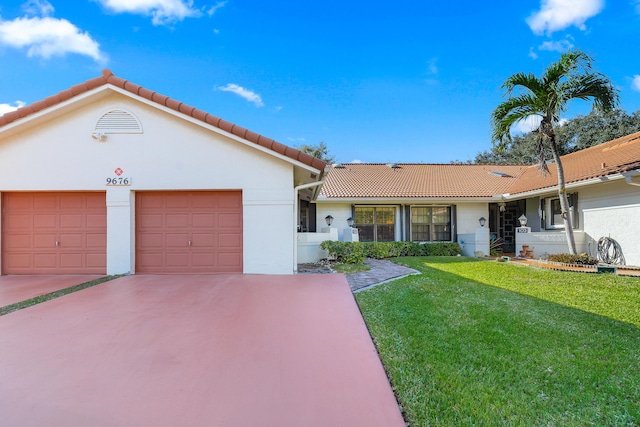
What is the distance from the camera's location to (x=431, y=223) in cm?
1530

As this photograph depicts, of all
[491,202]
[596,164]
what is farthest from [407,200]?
[596,164]

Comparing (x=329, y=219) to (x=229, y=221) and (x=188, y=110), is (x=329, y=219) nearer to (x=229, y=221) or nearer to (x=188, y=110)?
(x=229, y=221)

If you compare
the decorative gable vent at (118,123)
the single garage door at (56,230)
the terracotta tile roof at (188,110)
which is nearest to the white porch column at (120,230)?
the single garage door at (56,230)

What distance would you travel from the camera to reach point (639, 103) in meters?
22.8

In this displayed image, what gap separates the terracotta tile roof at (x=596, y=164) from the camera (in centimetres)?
967

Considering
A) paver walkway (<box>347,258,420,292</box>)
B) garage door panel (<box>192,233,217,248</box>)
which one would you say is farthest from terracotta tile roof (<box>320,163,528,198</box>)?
garage door panel (<box>192,233,217,248</box>)

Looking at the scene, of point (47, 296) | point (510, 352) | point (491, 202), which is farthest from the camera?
point (491, 202)

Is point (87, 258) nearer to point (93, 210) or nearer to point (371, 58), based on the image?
point (93, 210)

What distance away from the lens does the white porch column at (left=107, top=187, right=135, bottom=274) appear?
804 centimetres

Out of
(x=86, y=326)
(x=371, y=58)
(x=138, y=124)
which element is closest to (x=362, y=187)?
(x=371, y=58)

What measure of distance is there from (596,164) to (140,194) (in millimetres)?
15618

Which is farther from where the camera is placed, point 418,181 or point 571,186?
point 418,181

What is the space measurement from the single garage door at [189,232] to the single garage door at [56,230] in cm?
116

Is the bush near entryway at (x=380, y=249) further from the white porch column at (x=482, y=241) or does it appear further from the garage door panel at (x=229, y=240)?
the garage door panel at (x=229, y=240)
